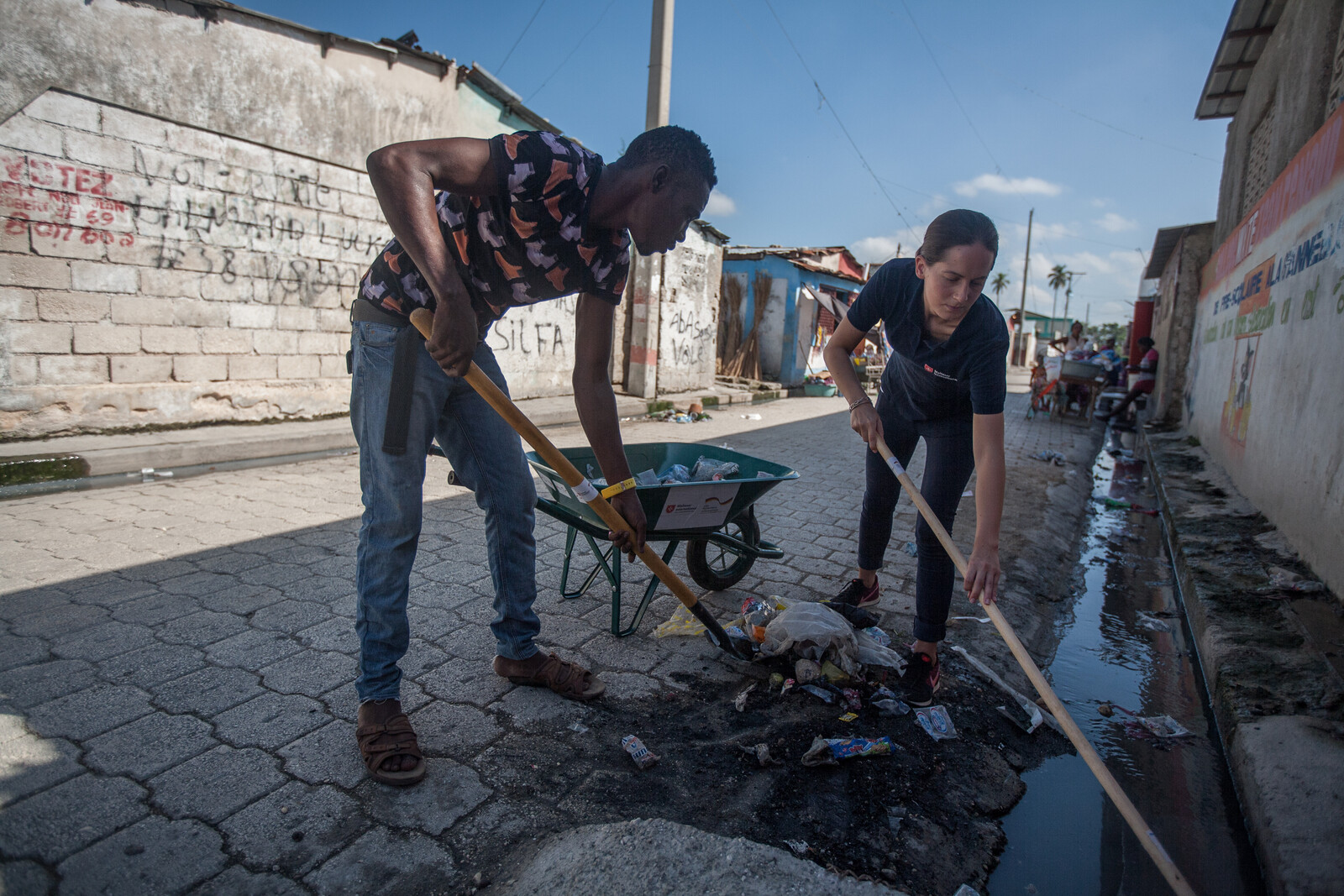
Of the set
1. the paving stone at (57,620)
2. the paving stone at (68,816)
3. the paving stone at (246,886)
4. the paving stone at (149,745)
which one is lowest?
the paving stone at (246,886)

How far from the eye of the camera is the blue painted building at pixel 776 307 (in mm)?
17562

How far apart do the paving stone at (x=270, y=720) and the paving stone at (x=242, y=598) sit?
0.92 metres

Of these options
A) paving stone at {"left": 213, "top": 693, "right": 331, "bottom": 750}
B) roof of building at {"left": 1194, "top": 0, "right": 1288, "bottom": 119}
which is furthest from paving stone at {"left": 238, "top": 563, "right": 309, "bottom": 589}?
roof of building at {"left": 1194, "top": 0, "right": 1288, "bottom": 119}

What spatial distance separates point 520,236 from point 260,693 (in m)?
1.82

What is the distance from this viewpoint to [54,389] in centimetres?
591

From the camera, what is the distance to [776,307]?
58.2ft

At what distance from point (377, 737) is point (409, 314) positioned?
1233 mm

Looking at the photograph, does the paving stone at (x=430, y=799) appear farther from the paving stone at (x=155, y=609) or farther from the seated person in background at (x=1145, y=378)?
the seated person in background at (x=1145, y=378)

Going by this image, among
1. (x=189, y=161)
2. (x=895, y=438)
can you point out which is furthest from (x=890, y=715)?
(x=189, y=161)

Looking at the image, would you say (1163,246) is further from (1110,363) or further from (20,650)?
(20,650)

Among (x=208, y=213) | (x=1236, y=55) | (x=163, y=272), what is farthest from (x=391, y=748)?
(x=1236, y=55)

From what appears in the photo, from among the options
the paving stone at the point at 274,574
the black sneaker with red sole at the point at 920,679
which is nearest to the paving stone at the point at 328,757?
the paving stone at the point at 274,574

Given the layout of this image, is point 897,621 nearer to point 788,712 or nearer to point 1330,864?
point 788,712

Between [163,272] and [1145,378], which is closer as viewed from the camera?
[163,272]
